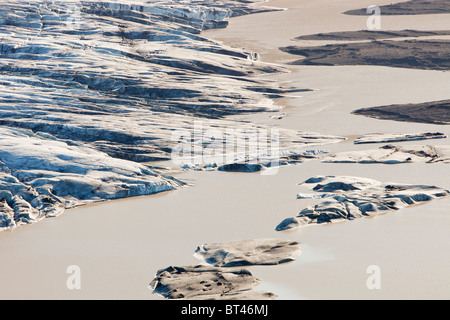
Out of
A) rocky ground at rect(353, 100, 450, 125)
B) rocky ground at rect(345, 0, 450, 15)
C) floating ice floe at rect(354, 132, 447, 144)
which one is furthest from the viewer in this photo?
rocky ground at rect(345, 0, 450, 15)

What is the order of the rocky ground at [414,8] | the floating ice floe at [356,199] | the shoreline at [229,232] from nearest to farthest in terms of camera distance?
the shoreline at [229,232], the floating ice floe at [356,199], the rocky ground at [414,8]

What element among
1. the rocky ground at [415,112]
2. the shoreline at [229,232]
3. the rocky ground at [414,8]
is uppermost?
the rocky ground at [414,8]

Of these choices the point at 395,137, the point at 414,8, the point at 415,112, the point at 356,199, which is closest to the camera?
the point at 356,199

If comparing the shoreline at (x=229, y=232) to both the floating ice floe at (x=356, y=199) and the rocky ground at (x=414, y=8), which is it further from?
the rocky ground at (x=414, y=8)

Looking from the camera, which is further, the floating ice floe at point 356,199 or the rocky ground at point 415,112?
the rocky ground at point 415,112

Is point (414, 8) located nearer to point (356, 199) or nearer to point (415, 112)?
point (415, 112)

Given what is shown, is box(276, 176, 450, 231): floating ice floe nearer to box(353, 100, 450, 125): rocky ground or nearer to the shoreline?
the shoreline

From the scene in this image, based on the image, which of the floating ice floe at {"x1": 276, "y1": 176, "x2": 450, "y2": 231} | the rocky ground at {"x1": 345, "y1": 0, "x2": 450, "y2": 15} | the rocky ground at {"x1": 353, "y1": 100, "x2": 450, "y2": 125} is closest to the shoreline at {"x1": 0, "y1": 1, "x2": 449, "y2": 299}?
the floating ice floe at {"x1": 276, "y1": 176, "x2": 450, "y2": 231}

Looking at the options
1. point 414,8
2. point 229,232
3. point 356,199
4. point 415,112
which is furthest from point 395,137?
point 414,8

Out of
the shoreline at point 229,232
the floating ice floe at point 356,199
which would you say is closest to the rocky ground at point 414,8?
the shoreline at point 229,232

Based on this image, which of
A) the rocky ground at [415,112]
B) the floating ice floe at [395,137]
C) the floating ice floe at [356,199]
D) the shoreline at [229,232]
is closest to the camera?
the shoreline at [229,232]

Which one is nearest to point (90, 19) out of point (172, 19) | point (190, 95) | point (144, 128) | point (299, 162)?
point (172, 19)

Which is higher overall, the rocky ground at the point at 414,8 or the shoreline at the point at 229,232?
the rocky ground at the point at 414,8
